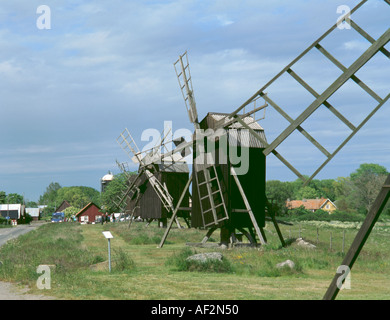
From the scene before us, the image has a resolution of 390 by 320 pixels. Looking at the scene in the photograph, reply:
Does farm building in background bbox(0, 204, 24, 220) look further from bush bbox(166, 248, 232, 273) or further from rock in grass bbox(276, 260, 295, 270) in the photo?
rock in grass bbox(276, 260, 295, 270)

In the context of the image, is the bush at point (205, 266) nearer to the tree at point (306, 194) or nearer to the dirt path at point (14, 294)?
the dirt path at point (14, 294)

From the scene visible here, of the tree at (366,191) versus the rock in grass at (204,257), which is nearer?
the rock in grass at (204,257)

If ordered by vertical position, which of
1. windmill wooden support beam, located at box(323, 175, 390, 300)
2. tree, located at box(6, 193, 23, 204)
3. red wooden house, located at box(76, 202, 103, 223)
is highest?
tree, located at box(6, 193, 23, 204)

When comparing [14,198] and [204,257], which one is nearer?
[204,257]

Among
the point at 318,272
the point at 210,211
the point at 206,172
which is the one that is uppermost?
the point at 206,172

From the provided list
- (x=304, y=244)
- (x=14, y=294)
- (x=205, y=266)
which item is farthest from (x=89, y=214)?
(x=14, y=294)

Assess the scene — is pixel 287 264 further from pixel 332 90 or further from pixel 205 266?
pixel 332 90

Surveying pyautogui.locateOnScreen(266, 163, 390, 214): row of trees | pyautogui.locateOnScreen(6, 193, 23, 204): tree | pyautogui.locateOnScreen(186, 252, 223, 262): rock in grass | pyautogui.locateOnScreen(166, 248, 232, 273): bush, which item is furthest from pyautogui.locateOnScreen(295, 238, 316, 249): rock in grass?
pyautogui.locateOnScreen(6, 193, 23, 204): tree

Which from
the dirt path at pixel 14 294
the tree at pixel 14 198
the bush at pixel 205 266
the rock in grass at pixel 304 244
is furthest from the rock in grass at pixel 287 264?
the tree at pixel 14 198

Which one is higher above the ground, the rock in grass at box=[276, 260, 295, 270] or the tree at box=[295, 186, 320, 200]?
the tree at box=[295, 186, 320, 200]
